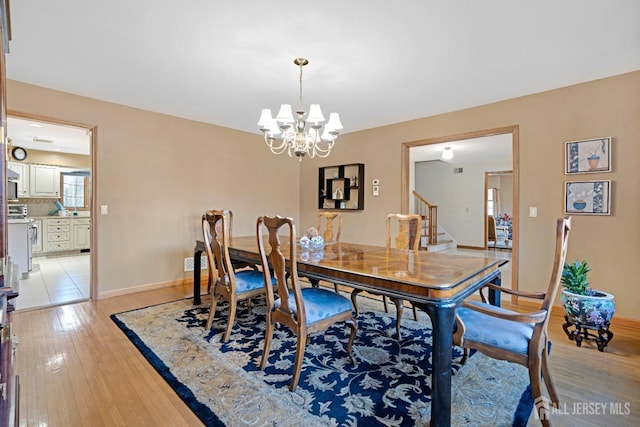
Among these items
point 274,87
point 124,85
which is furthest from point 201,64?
point 124,85

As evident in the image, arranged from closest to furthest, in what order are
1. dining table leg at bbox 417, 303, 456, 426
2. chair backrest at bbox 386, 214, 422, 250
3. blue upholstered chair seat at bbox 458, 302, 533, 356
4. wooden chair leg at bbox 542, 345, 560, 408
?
dining table leg at bbox 417, 303, 456, 426
blue upholstered chair seat at bbox 458, 302, 533, 356
wooden chair leg at bbox 542, 345, 560, 408
chair backrest at bbox 386, 214, 422, 250

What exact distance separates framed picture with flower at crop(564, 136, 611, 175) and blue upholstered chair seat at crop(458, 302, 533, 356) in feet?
7.38

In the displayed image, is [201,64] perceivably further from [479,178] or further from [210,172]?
[479,178]

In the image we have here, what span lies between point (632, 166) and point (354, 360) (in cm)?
311

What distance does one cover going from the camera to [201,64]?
8.71 ft

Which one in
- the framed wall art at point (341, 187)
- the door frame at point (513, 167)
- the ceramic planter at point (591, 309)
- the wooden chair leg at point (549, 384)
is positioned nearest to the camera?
the wooden chair leg at point (549, 384)

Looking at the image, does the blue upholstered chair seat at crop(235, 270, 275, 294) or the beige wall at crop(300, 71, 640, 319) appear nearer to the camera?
the blue upholstered chair seat at crop(235, 270, 275, 294)

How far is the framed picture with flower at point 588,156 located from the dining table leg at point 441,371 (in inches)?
107

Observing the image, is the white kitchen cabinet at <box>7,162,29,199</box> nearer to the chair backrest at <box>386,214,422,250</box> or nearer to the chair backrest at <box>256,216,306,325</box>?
the chair backrest at <box>256,216,306,325</box>

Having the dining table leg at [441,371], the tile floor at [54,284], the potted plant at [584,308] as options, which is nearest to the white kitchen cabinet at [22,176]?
the tile floor at [54,284]

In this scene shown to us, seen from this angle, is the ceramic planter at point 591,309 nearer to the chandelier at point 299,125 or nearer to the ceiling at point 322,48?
the ceiling at point 322,48

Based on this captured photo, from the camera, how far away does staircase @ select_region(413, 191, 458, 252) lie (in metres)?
7.10

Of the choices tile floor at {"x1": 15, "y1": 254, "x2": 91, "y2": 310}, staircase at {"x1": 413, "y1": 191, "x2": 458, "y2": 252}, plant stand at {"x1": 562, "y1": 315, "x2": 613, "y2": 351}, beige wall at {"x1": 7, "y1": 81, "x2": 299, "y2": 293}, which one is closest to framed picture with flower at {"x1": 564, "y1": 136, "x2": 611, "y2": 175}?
plant stand at {"x1": 562, "y1": 315, "x2": 613, "y2": 351}

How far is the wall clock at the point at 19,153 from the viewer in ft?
20.8
